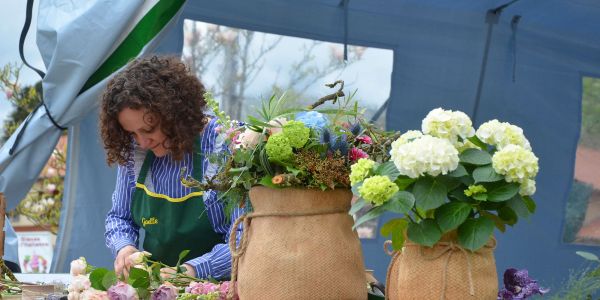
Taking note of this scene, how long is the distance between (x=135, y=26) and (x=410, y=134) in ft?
8.31

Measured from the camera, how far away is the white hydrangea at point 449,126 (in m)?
1.20

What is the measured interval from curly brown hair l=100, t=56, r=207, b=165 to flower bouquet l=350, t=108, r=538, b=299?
0.97 m

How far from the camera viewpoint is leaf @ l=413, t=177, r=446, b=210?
1.14 meters

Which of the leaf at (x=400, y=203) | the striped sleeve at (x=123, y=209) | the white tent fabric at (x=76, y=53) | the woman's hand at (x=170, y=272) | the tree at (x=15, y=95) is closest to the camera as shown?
the leaf at (x=400, y=203)

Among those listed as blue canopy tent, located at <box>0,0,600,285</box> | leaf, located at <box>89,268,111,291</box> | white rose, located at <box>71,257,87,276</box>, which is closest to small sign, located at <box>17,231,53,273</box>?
blue canopy tent, located at <box>0,0,600,285</box>

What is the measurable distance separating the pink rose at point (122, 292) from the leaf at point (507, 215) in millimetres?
657

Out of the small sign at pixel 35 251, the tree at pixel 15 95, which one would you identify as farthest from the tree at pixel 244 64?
the small sign at pixel 35 251

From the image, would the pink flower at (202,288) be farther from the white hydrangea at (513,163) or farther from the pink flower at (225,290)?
the white hydrangea at (513,163)

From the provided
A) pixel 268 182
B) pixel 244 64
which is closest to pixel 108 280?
pixel 268 182

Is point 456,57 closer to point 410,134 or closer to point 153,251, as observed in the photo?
point 153,251

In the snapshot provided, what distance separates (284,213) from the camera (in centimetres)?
131

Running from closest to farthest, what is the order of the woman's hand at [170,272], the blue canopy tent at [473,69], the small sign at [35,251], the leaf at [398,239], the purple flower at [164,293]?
the leaf at [398,239], the purple flower at [164,293], the woman's hand at [170,272], the blue canopy tent at [473,69], the small sign at [35,251]

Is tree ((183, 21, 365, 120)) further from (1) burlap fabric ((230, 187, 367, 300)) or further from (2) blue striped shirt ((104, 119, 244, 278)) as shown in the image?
(1) burlap fabric ((230, 187, 367, 300))

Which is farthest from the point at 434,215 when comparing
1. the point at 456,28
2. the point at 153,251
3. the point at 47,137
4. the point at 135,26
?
the point at 456,28
